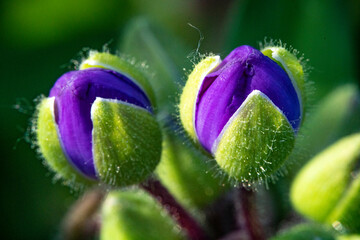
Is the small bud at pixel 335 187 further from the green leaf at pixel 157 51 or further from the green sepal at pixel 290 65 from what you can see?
the green leaf at pixel 157 51

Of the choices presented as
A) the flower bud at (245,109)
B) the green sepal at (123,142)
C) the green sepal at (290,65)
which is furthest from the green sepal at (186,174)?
the green sepal at (290,65)

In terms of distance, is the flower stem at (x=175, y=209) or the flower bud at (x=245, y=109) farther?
the flower stem at (x=175, y=209)

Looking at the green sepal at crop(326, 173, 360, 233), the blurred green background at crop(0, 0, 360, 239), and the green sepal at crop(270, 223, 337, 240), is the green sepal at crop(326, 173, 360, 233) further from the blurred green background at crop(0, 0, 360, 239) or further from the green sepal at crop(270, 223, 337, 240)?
the blurred green background at crop(0, 0, 360, 239)

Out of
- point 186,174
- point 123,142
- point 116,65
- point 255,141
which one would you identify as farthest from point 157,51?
point 255,141

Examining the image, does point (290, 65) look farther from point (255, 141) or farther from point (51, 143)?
point (51, 143)

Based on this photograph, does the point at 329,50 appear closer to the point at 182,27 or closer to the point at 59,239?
the point at 182,27

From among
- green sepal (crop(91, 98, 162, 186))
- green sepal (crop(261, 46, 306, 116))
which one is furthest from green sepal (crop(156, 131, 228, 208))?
green sepal (crop(261, 46, 306, 116))

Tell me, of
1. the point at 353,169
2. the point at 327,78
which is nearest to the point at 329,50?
the point at 327,78

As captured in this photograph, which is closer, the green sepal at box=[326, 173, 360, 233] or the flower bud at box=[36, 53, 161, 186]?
the flower bud at box=[36, 53, 161, 186]
